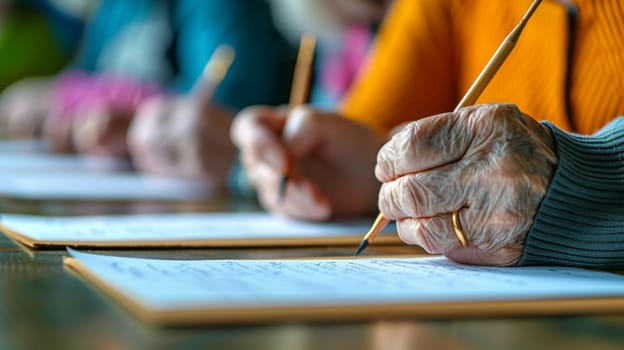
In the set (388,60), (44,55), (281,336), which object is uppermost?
(44,55)

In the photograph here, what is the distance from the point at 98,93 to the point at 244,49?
600mm

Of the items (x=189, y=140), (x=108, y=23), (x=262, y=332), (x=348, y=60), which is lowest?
(x=262, y=332)

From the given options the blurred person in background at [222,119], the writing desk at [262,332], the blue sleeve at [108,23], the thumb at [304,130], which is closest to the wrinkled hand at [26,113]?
the blue sleeve at [108,23]

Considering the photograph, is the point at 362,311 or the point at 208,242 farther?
the point at 208,242

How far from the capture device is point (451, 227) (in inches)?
19.6

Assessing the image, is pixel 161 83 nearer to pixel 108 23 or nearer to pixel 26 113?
pixel 26 113

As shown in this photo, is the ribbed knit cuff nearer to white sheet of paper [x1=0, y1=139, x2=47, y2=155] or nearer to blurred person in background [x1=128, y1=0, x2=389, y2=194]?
blurred person in background [x1=128, y1=0, x2=389, y2=194]

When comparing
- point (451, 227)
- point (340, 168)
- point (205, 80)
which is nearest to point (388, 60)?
point (340, 168)

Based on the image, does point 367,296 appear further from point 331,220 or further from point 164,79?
point 164,79

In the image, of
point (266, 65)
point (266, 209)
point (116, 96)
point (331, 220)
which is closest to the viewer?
point (331, 220)

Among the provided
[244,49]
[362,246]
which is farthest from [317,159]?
[244,49]

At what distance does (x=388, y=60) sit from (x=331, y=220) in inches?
10.2

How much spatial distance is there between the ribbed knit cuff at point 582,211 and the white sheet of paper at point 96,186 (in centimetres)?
66

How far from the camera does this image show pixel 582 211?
51 cm
